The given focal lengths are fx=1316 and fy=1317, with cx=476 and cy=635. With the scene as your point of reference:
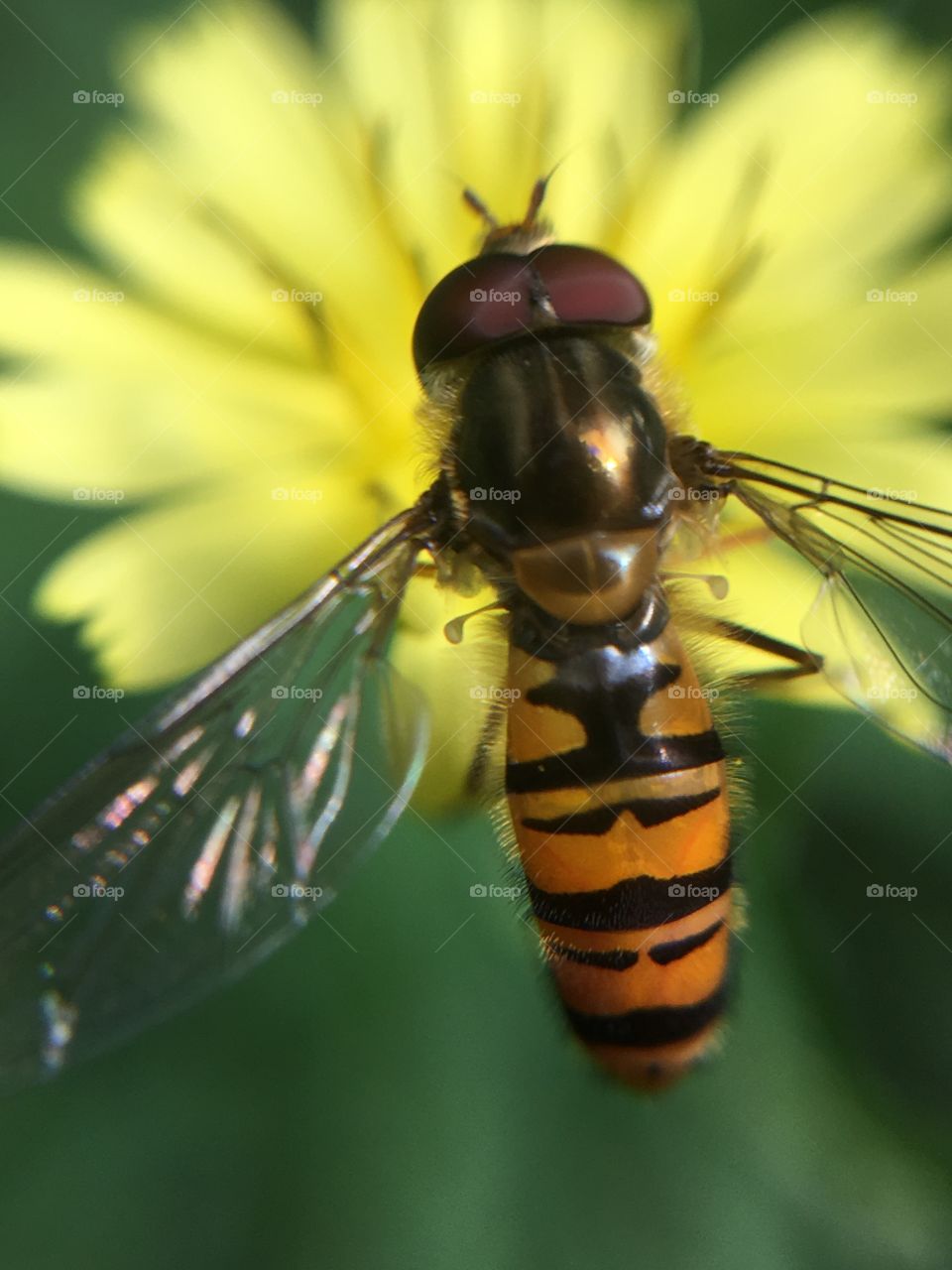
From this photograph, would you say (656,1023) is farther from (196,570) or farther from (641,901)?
(196,570)

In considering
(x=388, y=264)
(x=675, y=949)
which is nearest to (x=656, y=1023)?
(x=675, y=949)

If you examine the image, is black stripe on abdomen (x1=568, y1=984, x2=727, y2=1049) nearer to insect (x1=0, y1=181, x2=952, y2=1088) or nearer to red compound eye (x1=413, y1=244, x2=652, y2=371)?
insect (x1=0, y1=181, x2=952, y2=1088)

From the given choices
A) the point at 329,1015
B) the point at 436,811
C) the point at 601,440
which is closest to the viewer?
the point at 601,440

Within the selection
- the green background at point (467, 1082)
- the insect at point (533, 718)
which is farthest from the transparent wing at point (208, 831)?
the green background at point (467, 1082)

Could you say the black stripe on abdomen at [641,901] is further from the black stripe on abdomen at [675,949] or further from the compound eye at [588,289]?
the compound eye at [588,289]

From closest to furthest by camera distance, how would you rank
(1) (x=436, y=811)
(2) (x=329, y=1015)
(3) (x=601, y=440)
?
(3) (x=601, y=440) < (1) (x=436, y=811) < (2) (x=329, y=1015)

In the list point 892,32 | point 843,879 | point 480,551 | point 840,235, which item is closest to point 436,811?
point 480,551

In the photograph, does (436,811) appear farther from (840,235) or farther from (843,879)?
(840,235)
